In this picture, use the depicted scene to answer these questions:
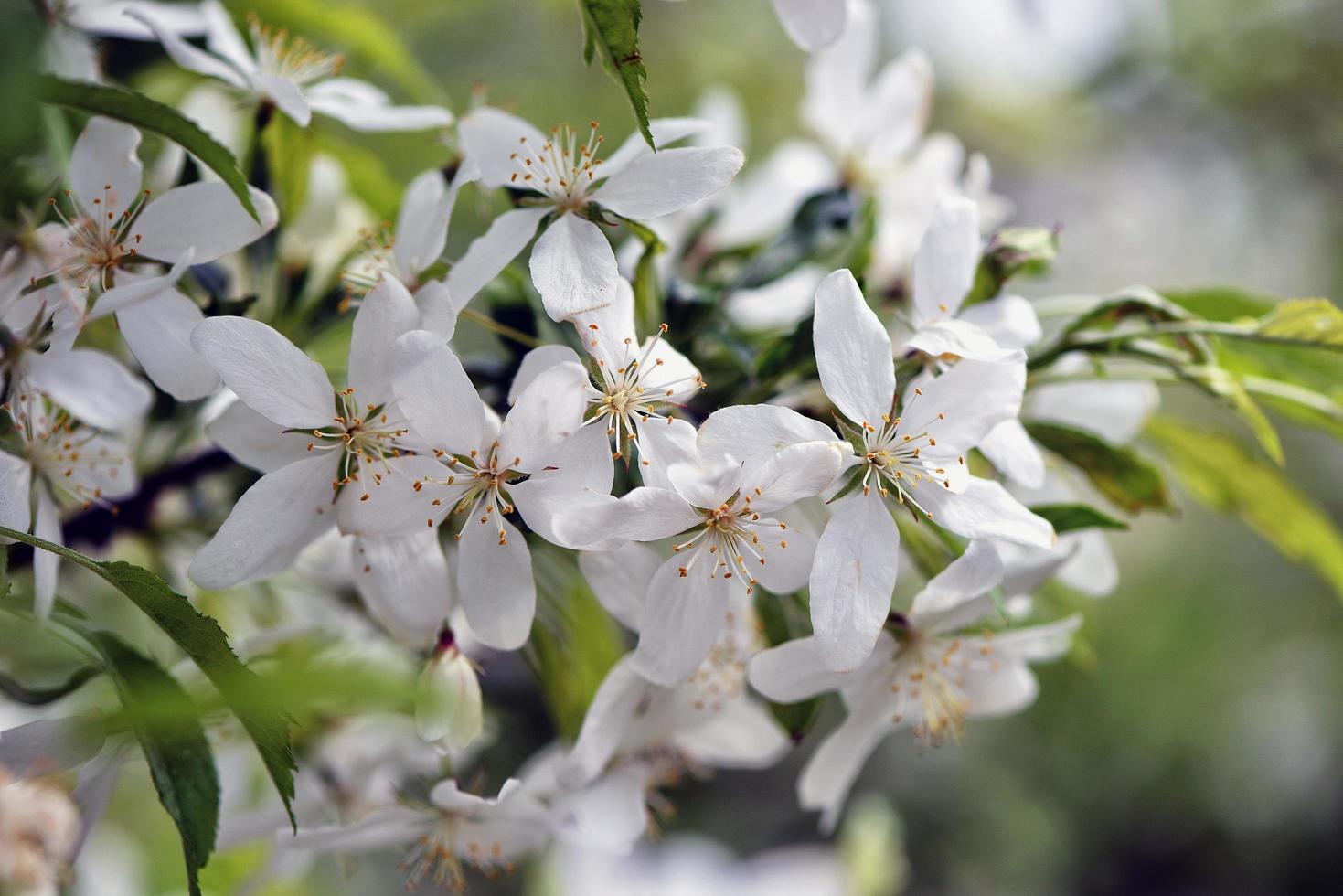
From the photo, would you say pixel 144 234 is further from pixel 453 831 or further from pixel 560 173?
pixel 453 831

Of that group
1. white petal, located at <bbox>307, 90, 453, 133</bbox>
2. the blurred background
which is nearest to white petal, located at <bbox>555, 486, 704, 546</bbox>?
white petal, located at <bbox>307, 90, 453, 133</bbox>

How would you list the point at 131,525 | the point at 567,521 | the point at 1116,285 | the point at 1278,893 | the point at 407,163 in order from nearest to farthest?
1. the point at 567,521
2. the point at 131,525
3. the point at 407,163
4. the point at 1278,893
5. the point at 1116,285

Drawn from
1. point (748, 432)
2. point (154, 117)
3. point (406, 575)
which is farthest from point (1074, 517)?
point (154, 117)

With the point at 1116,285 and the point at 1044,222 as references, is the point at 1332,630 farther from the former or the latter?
the point at 1044,222

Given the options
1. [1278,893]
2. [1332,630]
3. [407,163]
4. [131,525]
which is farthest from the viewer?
[1332,630]

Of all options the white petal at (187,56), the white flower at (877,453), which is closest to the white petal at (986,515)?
the white flower at (877,453)

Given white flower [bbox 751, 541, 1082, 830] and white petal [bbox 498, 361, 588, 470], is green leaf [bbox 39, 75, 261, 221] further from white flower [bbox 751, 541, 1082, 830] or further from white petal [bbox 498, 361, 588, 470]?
white flower [bbox 751, 541, 1082, 830]

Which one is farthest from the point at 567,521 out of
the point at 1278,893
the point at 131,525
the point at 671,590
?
the point at 1278,893
